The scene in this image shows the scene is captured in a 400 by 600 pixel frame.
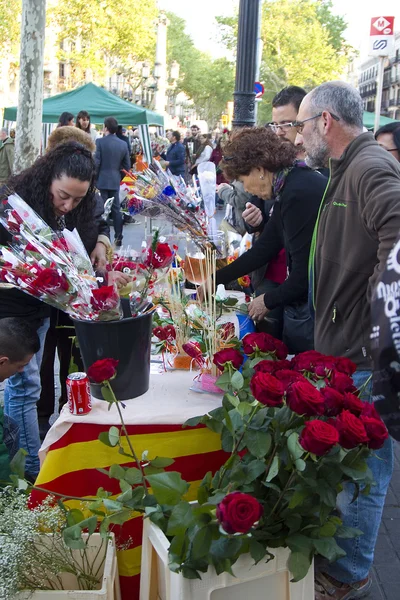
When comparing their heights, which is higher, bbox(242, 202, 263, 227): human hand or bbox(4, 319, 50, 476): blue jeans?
bbox(242, 202, 263, 227): human hand

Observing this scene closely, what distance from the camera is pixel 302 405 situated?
1585 millimetres

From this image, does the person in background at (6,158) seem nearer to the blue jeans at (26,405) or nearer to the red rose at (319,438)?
the blue jeans at (26,405)

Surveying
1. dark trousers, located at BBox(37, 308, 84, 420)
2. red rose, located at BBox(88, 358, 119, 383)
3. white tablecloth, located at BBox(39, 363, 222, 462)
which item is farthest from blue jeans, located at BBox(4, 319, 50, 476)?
red rose, located at BBox(88, 358, 119, 383)

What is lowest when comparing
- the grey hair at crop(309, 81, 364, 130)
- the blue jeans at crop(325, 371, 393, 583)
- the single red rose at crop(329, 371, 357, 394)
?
the blue jeans at crop(325, 371, 393, 583)

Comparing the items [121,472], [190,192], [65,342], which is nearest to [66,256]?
[121,472]

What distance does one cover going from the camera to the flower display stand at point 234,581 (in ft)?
5.63

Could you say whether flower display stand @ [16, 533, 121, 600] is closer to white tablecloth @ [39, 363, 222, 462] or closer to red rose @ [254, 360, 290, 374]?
white tablecloth @ [39, 363, 222, 462]

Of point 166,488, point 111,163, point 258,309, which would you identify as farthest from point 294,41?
point 166,488

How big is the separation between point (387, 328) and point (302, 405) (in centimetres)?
37

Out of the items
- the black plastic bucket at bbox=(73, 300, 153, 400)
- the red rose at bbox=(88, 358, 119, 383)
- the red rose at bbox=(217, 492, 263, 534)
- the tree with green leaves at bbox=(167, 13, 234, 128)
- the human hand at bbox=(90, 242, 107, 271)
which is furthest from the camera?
the tree with green leaves at bbox=(167, 13, 234, 128)

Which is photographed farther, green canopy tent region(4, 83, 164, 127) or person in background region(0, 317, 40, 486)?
green canopy tent region(4, 83, 164, 127)

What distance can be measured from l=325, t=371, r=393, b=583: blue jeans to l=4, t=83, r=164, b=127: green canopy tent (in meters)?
10.9

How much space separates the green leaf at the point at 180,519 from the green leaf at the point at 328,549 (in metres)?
0.35

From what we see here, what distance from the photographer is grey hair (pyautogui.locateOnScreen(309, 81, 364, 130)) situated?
2.41m
